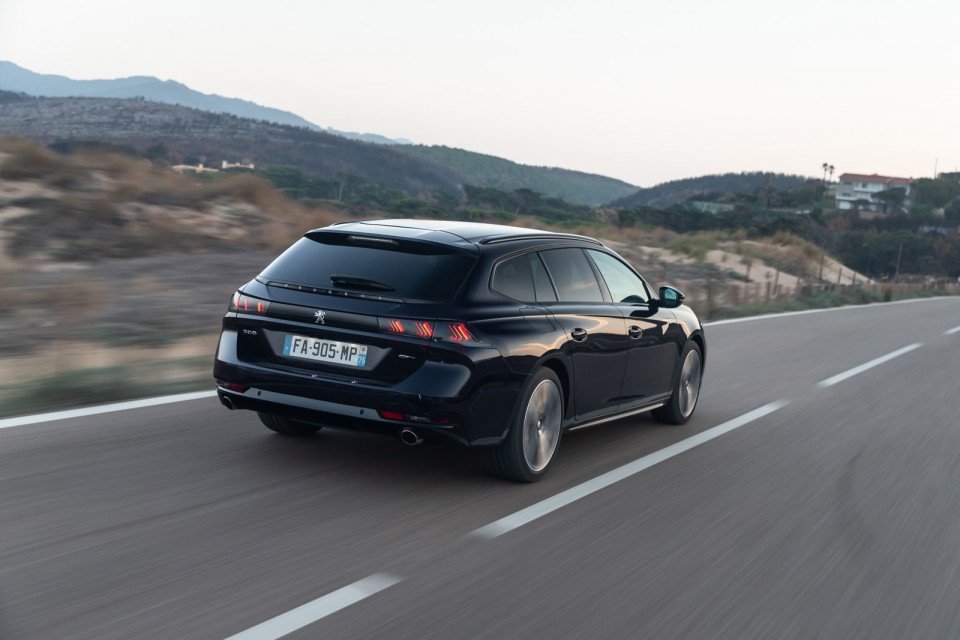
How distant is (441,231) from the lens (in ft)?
21.1

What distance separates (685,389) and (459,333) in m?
3.49

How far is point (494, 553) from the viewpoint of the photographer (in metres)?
4.96

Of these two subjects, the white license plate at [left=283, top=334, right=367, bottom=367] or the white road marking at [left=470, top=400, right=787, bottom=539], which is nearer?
the white road marking at [left=470, top=400, right=787, bottom=539]

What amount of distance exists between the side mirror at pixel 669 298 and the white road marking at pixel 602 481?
103 centimetres

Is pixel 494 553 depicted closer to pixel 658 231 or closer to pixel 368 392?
pixel 368 392

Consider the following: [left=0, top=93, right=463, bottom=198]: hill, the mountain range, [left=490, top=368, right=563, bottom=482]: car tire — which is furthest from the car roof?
[left=0, top=93, right=463, bottom=198]: hill

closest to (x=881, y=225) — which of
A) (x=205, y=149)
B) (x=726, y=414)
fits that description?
(x=205, y=149)

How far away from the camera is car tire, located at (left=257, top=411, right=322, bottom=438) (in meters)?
6.92

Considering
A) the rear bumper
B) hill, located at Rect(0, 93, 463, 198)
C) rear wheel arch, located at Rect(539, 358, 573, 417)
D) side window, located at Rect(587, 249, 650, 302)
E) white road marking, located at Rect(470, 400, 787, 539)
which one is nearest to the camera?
white road marking, located at Rect(470, 400, 787, 539)

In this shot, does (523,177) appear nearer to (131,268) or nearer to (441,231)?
(131,268)

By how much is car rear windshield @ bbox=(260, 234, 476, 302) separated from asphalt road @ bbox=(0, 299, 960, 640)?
1121 millimetres

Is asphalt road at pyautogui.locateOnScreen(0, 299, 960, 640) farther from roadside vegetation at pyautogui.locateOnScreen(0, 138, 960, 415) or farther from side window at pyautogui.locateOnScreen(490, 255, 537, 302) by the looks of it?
Answer: roadside vegetation at pyautogui.locateOnScreen(0, 138, 960, 415)

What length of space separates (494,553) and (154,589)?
1567 mm

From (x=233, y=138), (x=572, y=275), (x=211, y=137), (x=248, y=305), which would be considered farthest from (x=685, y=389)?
(x=233, y=138)
